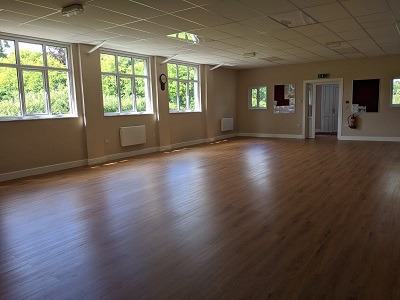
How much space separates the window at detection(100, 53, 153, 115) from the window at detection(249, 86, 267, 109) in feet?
Answer: 17.1

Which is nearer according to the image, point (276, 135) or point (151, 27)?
point (151, 27)

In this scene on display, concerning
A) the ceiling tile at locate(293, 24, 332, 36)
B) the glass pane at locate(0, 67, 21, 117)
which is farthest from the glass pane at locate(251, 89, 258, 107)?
the glass pane at locate(0, 67, 21, 117)

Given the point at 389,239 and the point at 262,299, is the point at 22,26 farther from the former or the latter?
the point at 389,239

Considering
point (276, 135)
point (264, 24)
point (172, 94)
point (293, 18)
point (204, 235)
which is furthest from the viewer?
point (276, 135)

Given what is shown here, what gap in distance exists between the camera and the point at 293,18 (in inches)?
208

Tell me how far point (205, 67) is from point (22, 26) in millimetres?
6427

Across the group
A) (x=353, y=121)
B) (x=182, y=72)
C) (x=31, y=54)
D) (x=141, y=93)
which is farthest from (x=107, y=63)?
(x=353, y=121)

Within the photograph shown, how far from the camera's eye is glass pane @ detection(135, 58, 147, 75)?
8609 millimetres

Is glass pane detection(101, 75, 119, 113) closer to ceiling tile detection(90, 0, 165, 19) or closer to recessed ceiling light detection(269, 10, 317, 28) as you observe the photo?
ceiling tile detection(90, 0, 165, 19)

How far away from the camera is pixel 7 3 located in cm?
420

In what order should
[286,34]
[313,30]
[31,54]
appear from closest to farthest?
[313,30], [31,54], [286,34]

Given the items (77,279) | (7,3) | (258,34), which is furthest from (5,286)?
(258,34)

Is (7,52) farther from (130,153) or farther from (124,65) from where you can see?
(130,153)

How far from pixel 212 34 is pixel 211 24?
2.66 ft
